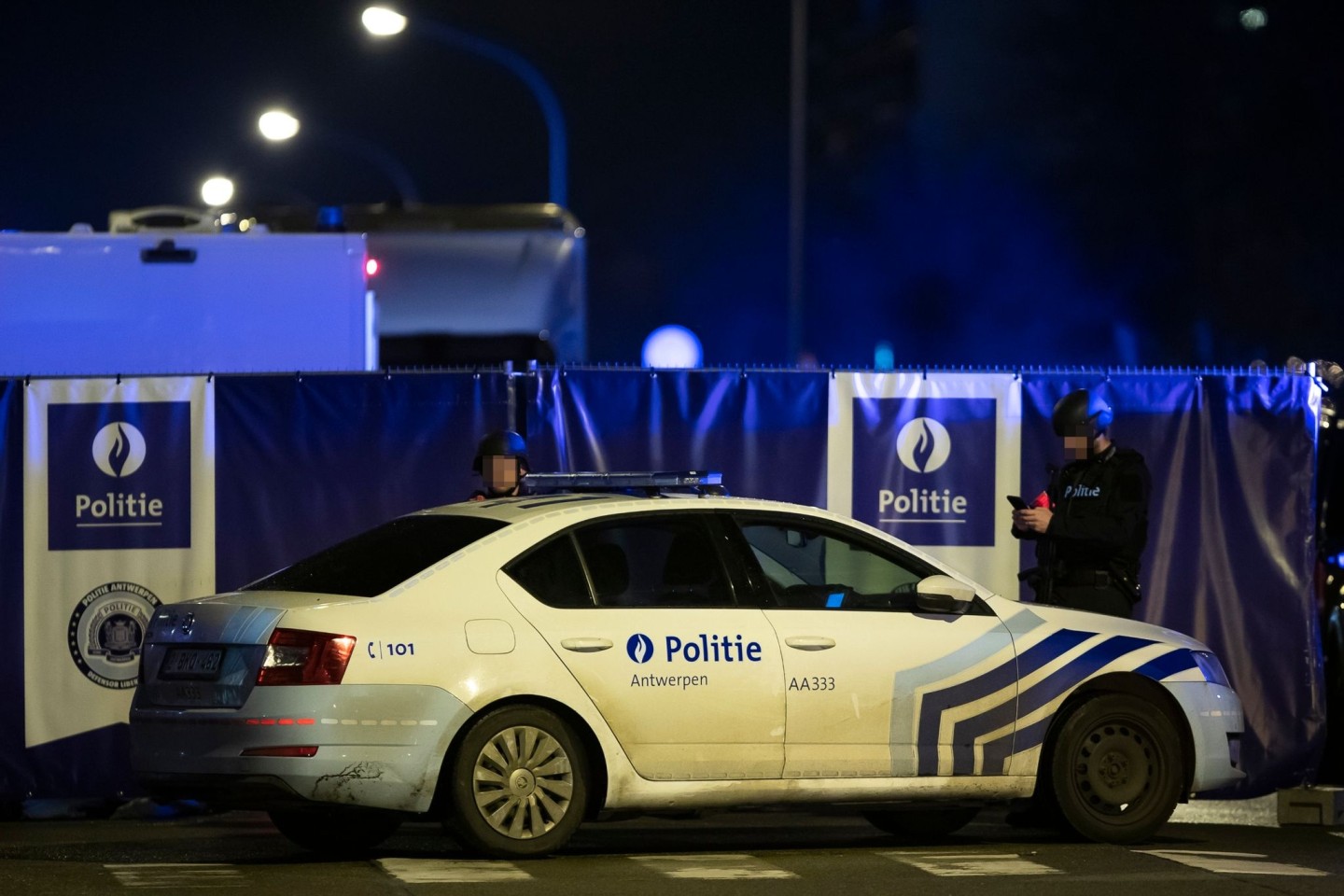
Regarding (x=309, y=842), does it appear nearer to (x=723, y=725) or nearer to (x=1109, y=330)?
(x=723, y=725)

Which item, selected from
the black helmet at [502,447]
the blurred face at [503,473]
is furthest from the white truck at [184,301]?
the blurred face at [503,473]

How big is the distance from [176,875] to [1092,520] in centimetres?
461

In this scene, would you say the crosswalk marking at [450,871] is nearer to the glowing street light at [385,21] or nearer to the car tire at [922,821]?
the car tire at [922,821]

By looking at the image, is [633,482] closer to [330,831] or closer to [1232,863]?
[330,831]

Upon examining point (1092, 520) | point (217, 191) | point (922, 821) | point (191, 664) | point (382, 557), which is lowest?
point (922, 821)

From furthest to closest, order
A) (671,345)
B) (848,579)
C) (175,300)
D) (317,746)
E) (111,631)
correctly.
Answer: (671,345) → (175,300) → (111,631) → (848,579) → (317,746)

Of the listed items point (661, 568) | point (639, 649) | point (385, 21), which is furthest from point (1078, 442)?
point (385, 21)

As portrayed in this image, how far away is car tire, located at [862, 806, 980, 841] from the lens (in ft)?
32.0

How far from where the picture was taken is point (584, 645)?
8.22 m

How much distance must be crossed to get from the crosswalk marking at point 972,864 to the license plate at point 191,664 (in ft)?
9.24

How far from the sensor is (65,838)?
9.64 meters

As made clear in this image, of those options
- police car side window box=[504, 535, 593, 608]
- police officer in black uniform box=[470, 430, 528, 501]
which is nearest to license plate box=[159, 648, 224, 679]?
police car side window box=[504, 535, 593, 608]

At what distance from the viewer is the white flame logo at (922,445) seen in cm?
1126

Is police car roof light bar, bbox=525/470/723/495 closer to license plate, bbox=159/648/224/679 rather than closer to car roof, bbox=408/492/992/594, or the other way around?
car roof, bbox=408/492/992/594
